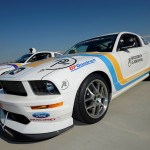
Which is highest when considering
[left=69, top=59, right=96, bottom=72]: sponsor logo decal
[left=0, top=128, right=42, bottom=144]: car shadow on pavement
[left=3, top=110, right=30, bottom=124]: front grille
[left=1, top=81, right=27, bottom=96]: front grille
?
[left=69, top=59, right=96, bottom=72]: sponsor logo decal

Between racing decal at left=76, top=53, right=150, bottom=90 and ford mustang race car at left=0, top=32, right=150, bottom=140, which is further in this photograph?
racing decal at left=76, top=53, right=150, bottom=90

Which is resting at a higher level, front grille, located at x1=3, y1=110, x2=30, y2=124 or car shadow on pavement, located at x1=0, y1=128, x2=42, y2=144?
front grille, located at x1=3, y1=110, x2=30, y2=124

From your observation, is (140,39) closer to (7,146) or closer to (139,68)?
(139,68)

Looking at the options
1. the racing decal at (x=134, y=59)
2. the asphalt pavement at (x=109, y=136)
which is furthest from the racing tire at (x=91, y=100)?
the racing decal at (x=134, y=59)

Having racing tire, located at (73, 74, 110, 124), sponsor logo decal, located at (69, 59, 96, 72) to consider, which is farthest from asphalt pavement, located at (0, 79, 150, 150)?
sponsor logo decal, located at (69, 59, 96, 72)

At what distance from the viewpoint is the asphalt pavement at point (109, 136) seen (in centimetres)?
204

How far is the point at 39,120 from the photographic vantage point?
2213 mm

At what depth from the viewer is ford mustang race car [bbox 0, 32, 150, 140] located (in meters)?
2.17

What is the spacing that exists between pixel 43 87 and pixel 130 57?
189 centimetres

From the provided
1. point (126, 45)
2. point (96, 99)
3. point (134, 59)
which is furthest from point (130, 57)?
point (96, 99)

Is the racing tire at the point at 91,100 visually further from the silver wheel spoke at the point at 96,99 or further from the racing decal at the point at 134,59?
the racing decal at the point at 134,59

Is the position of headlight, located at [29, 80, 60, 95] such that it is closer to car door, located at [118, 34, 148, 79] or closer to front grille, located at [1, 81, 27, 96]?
front grille, located at [1, 81, 27, 96]

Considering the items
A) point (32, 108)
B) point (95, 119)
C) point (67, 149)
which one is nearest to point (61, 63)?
point (32, 108)

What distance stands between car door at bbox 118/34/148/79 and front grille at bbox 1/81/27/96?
173 centimetres
